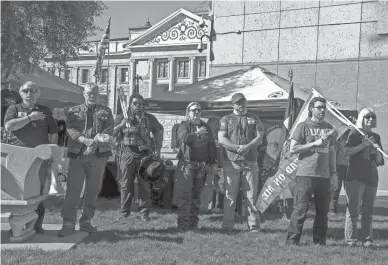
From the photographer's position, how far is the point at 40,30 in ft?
44.7

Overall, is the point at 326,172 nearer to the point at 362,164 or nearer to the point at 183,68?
the point at 362,164

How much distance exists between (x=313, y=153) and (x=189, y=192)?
193 cm

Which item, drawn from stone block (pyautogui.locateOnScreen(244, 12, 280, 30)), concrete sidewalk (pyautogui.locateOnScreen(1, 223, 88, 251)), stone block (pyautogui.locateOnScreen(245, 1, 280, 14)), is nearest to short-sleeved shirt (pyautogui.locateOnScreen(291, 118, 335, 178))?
concrete sidewalk (pyautogui.locateOnScreen(1, 223, 88, 251))

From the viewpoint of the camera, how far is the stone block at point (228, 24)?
52.9 ft

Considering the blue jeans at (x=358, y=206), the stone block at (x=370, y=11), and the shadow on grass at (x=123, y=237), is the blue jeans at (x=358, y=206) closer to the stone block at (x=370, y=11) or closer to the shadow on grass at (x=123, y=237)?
the shadow on grass at (x=123, y=237)

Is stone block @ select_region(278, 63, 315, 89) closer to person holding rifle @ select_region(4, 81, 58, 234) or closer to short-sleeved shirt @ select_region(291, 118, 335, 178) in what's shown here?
short-sleeved shirt @ select_region(291, 118, 335, 178)

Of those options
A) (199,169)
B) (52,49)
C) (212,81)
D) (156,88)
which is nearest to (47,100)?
(52,49)

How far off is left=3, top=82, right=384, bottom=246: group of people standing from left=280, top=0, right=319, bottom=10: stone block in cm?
881

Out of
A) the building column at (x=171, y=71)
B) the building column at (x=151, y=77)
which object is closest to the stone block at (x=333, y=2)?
the building column at (x=171, y=71)

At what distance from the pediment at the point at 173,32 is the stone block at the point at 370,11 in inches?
1782

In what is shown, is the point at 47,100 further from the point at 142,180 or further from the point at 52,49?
the point at 142,180

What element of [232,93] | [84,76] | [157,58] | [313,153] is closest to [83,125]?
[313,153]

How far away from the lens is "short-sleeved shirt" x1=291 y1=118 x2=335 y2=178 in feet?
19.7

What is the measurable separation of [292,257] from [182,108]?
4631 millimetres
